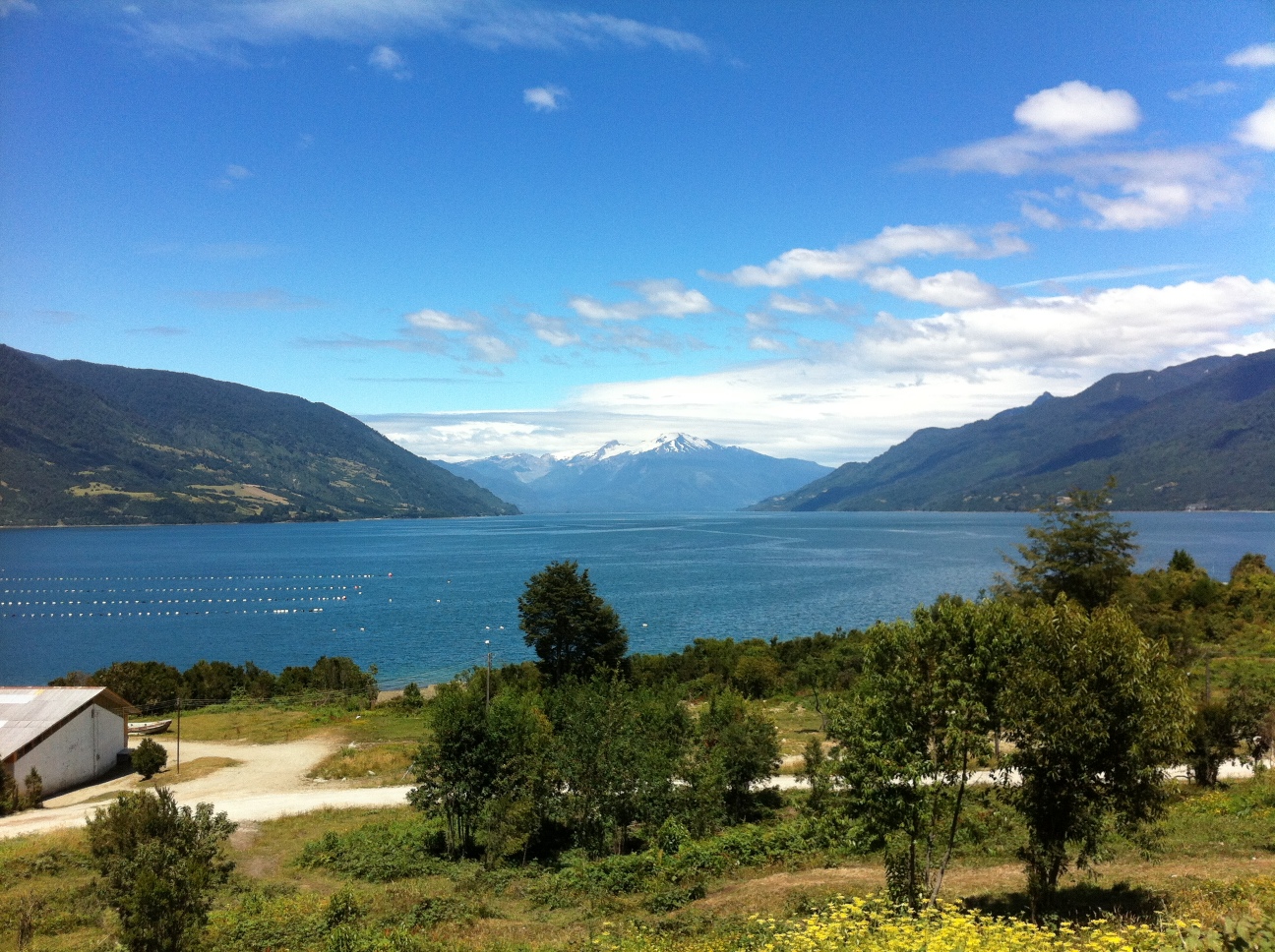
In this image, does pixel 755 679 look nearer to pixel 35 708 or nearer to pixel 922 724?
pixel 35 708

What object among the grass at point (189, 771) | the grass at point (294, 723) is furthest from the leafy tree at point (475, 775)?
the grass at point (294, 723)

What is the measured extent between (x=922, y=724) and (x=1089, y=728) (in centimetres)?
278

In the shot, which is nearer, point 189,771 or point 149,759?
point 149,759

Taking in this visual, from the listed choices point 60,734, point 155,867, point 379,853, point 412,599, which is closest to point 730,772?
point 379,853

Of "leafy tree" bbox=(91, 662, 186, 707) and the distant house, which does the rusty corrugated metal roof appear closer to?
the distant house

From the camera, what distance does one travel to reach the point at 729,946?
43.3 feet

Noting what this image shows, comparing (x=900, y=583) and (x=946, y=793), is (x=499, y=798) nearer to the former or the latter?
(x=946, y=793)

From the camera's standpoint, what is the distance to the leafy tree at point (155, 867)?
12.7 metres

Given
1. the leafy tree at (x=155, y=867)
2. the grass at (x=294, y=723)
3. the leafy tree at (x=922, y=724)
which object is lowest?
the grass at (x=294, y=723)

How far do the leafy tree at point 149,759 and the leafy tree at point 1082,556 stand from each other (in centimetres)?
4139

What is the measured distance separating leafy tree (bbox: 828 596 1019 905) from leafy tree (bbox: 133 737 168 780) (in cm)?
3503

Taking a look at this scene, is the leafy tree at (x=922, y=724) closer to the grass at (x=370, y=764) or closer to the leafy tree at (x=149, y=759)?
the grass at (x=370, y=764)

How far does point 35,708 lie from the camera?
36375 mm

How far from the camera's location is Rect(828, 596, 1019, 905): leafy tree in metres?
14.3
